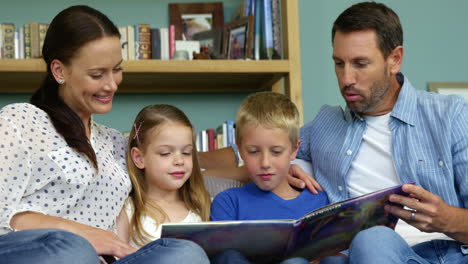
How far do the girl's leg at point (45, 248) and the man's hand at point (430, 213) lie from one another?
0.74 m

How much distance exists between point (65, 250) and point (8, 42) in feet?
5.50

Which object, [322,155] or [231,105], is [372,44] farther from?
[231,105]

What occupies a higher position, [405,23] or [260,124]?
[405,23]

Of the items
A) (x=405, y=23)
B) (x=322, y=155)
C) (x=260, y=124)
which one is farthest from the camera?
(x=405, y=23)

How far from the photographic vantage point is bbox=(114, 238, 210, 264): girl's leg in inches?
46.2

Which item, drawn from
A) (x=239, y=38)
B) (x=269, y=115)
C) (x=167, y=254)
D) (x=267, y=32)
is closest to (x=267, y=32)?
(x=267, y=32)

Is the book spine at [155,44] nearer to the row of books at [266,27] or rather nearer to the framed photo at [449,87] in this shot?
the row of books at [266,27]

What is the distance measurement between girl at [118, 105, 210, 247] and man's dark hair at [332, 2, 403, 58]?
1.93 feet

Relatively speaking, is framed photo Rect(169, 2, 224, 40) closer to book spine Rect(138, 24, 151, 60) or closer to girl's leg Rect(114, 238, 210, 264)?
book spine Rect(138, 24, 151, 60)

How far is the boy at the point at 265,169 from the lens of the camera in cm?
166

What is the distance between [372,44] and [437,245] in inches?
24.4

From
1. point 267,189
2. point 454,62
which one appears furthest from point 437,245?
point 454,62

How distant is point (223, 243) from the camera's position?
4.47 feet

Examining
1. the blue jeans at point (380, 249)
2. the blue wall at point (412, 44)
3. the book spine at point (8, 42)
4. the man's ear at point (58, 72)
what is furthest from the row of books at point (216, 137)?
the blue jeans at point (380, 249)
